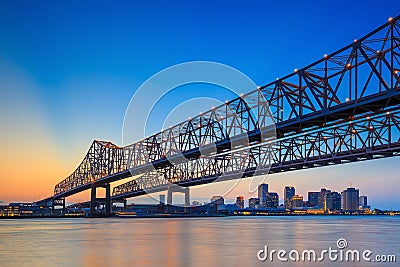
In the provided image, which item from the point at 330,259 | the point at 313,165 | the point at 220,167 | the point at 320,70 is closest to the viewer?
the point at 330,259

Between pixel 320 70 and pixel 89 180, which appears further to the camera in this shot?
pixel 89 180

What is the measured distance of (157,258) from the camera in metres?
22.5

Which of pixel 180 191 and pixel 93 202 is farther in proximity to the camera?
pixel 180 191

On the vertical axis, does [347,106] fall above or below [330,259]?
above

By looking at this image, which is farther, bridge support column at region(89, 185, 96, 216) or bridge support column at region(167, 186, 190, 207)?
bridge support column at region(167, 186, 190, 207)

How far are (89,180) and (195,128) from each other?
68.8 metres

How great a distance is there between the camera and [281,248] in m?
26.8

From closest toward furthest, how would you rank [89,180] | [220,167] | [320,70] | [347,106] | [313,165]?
[347,106], [320,70], [313,165], [220,167], [89,180]

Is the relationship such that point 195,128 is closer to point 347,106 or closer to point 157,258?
point 347,106

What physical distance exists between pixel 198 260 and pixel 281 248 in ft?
22.1

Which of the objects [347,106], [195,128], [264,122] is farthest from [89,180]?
[347,106]

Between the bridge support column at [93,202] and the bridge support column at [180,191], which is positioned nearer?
the bridge support column at [93,202]

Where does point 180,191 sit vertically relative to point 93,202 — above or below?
above

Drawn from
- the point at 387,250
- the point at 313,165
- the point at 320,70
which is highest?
the point at 320,70
